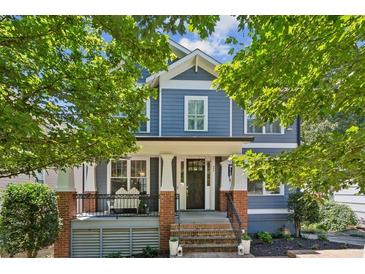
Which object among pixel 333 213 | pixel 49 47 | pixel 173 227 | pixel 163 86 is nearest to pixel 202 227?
pixel 173 227

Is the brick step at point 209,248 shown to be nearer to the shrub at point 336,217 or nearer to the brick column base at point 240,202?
the brick column base at point 240,202

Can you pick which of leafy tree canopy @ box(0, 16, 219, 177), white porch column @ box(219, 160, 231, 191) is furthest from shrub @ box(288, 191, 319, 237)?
leafy tree canopy @ box(0, 16, 219, 177)

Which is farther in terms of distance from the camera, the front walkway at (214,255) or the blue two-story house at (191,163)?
the blue two-story house at (191,163)

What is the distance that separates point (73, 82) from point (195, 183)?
196 inches

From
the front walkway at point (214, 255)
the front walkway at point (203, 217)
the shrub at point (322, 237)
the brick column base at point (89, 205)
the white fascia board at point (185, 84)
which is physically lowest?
the front walkway at point (214, 255)

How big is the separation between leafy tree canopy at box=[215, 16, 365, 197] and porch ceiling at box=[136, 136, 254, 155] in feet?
9.74

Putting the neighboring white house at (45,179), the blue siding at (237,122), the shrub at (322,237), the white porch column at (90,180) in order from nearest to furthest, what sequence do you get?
the neighboring white house at (45,179) < the shrub at (322,237) < the white porch column at (90,180) < the blue siding at (237,122)

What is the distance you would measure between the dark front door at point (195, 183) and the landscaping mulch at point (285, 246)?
1.65 m

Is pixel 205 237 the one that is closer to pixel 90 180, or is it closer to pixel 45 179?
pixel 90 180

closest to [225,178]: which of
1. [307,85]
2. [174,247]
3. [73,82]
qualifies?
[174,247]

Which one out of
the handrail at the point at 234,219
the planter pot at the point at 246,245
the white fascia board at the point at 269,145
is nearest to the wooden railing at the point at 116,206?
the handrail at the point at 234,219

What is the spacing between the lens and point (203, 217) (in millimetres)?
6355

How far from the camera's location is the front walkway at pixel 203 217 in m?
6.08
